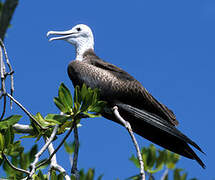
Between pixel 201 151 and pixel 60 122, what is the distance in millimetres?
1287

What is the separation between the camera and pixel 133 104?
178 inches

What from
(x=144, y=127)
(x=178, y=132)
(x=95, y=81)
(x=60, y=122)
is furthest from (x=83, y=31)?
(x=60, y=122)

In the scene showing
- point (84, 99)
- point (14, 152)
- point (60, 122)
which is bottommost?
point (14, 152)

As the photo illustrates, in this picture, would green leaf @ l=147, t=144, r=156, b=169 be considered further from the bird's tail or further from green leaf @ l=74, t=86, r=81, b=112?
green leaf @ l=74, t=86, r=81, b=112

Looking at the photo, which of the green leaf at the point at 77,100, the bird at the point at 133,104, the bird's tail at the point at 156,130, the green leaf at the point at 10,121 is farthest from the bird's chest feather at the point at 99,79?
the green leaf at the point at 10,121

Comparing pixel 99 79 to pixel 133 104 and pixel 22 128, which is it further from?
pixel 22 128

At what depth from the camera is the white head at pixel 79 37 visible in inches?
222

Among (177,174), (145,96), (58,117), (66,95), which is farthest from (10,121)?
(145,96)

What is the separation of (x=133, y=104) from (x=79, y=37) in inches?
64.9

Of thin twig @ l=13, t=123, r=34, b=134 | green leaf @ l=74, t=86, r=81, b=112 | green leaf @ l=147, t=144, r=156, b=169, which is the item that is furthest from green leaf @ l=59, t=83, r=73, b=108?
green leaf @ l=147, t=144, r=156, b=169

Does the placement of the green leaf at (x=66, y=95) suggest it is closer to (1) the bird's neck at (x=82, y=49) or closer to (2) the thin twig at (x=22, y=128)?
(2) the thin twig at (x=22, y=128)

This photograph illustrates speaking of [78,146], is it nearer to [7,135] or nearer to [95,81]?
[7,135]

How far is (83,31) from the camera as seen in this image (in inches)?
230

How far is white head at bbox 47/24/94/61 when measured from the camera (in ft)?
18.5
